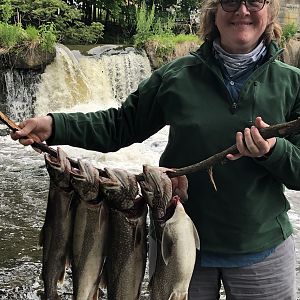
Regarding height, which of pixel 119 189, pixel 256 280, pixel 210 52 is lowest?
pixel 256 280

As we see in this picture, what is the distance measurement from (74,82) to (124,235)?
11016mm

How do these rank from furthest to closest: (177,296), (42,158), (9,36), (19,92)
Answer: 1. (19,92)
2. (9,36)
3. (42,158)
4. (177,296)

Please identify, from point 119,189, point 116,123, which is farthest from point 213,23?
point 119,189

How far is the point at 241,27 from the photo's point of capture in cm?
264

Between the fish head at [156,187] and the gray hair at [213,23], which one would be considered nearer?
the fish head at [156,187]

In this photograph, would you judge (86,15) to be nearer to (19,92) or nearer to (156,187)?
(19,92)

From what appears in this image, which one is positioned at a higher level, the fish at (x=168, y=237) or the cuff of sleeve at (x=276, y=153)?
the cuff of sleeve at (x=276, y=153)

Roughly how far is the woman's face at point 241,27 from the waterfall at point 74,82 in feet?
33.6

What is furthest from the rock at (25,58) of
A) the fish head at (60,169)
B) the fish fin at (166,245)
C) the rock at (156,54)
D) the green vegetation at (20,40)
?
the fish fin at (166,245)

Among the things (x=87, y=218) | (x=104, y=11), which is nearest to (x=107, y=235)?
(x=87, y=218)

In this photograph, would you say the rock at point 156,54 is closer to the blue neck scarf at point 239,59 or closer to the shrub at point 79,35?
the shrub at point 79,35

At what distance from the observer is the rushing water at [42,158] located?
5.77m

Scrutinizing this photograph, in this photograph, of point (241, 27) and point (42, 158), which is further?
point (42, 158)

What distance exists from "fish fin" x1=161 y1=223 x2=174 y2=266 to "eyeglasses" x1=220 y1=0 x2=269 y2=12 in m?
1.02
